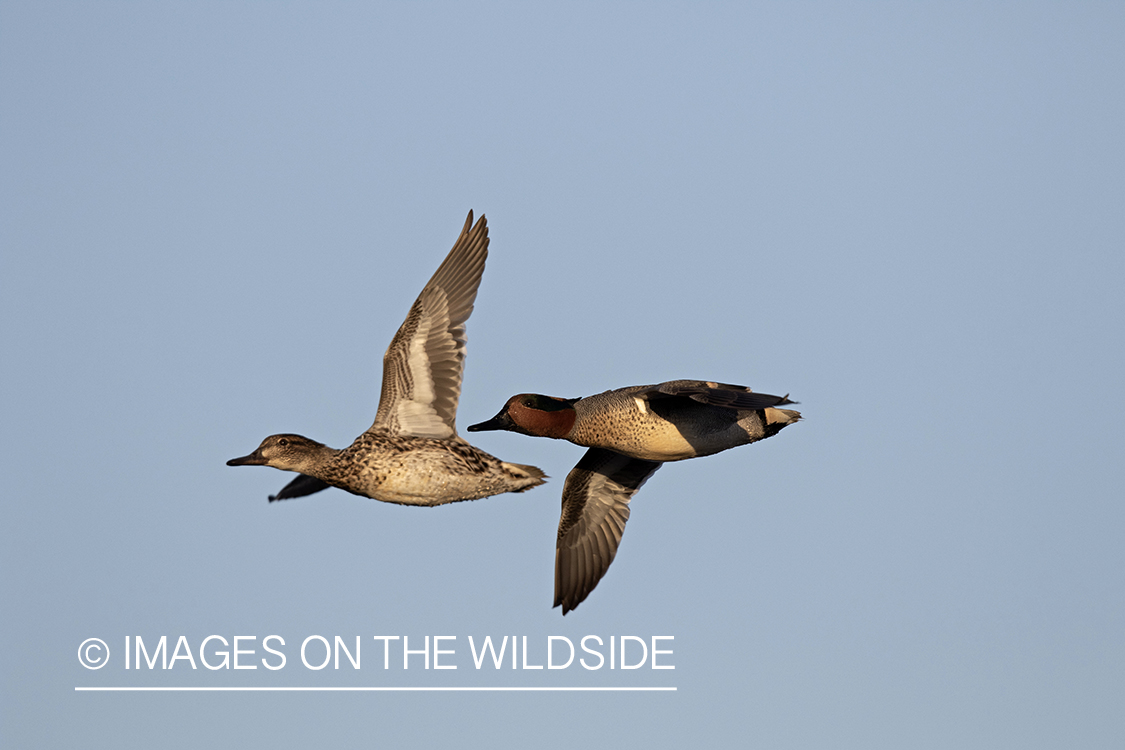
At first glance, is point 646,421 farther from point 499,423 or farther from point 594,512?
point 594,512

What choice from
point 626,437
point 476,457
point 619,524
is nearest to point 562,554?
point 619,524

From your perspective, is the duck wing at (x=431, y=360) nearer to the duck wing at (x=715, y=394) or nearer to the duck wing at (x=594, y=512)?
the duck wing at (x=715, y=394)

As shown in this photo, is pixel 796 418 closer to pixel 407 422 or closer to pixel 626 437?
pixel 626 437

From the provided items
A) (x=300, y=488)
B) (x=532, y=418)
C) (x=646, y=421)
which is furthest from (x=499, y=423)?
(x=300, y=488)

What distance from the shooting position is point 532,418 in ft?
44.9

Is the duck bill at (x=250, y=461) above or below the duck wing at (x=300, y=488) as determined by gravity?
below

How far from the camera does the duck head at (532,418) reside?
13.7 meters

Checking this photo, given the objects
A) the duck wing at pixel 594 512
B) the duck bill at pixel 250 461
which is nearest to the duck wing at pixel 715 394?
the duck wing at pixel 594 512

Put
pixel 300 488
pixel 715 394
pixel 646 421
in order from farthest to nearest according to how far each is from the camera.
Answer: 1. pixel 300 488
2. pixel 646 421
3. pixel 715 394

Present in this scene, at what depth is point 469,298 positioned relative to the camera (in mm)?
12953

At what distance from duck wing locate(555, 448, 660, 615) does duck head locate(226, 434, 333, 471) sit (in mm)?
3462

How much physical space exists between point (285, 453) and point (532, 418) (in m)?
2.39

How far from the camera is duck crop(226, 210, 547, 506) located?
39.7ft

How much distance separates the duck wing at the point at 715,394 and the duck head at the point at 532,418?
0.84 m
